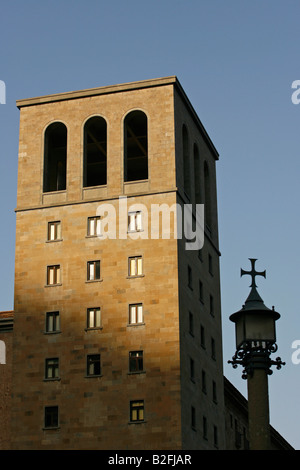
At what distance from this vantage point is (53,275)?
64750 mm

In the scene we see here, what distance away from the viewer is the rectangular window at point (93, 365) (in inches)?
2410

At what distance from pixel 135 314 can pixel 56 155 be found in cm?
1771

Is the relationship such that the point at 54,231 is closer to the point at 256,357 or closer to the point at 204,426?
the point at 204,426

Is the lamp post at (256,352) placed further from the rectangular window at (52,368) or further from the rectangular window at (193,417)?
the rectangular window at (52,368)

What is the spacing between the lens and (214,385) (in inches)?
2692

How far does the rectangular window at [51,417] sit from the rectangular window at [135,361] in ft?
19.5

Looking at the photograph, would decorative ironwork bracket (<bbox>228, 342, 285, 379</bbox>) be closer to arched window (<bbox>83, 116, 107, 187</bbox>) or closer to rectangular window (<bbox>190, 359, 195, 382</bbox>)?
rectangular window (<bbox>190, 359, 195, 382</bbox>)

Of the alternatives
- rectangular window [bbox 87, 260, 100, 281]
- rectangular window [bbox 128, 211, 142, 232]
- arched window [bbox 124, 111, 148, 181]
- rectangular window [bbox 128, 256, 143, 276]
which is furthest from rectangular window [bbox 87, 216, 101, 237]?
arched window [bbox 124, 111, 148, 181]

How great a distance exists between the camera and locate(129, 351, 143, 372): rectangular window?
60.5 m

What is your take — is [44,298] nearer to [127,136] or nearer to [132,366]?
[132,366]

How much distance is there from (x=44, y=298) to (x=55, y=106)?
16.1 m

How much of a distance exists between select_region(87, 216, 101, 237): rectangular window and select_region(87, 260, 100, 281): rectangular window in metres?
2.12

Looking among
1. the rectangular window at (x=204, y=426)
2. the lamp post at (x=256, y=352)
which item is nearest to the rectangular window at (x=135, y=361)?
the rectangular window at (x=204, y=426)
